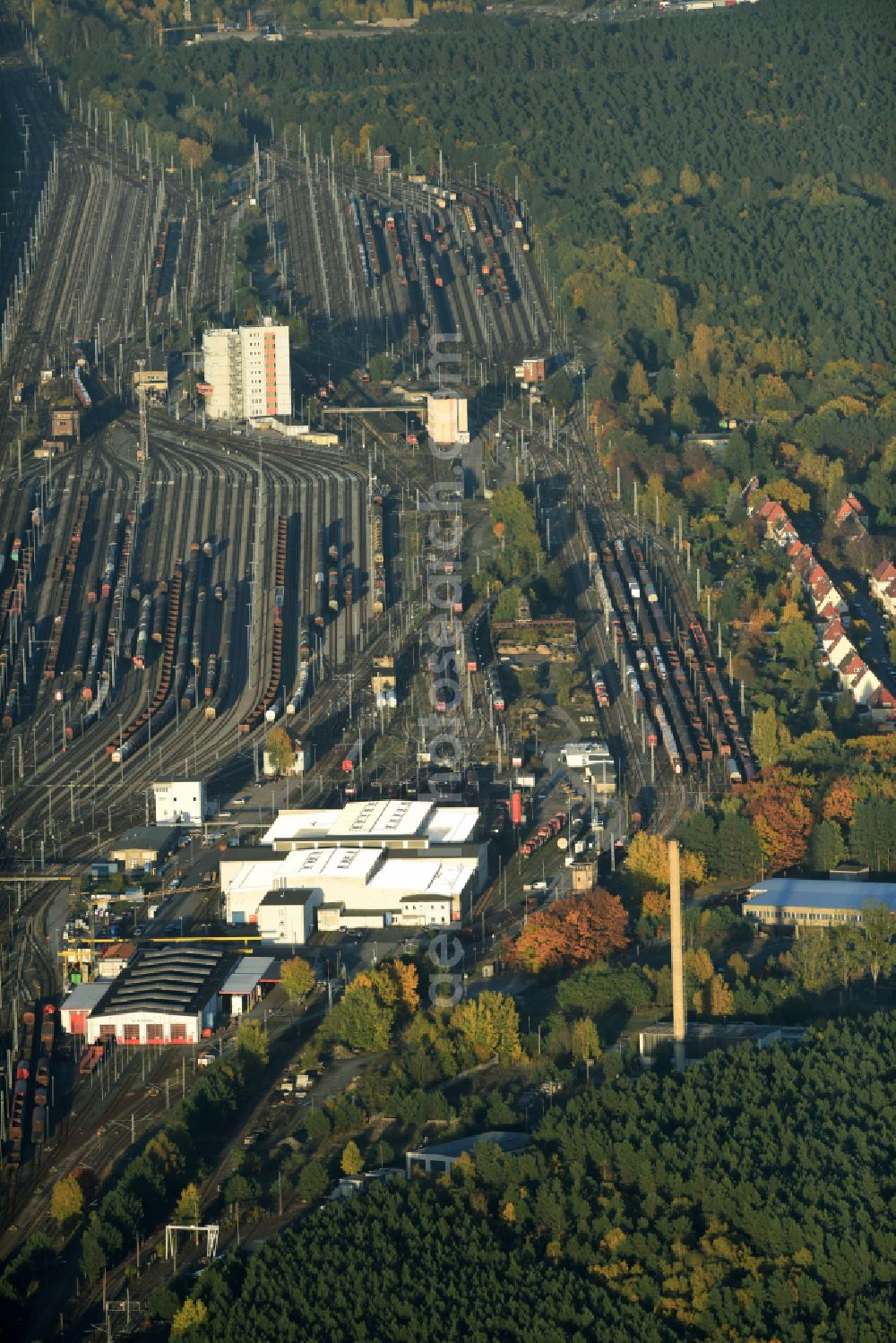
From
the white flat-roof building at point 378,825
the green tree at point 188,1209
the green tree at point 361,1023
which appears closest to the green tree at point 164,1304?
the green tree at point 188,1209

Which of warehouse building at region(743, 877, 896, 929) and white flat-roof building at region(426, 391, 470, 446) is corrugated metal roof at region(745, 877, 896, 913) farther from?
white flat-roof building at region(426, 391, 470, 446)

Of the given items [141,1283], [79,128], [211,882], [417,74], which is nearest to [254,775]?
[211,882]

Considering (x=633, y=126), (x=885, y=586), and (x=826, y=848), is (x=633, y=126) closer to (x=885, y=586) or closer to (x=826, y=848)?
(x=885, y=586)

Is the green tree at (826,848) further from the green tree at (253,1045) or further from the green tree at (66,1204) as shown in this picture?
the green tree at (66,1204)

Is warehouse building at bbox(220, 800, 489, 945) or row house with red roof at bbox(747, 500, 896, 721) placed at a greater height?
row house with red roof at bbox(747, 500, 896, 721)

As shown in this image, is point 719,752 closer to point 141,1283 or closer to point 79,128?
point 141,1283

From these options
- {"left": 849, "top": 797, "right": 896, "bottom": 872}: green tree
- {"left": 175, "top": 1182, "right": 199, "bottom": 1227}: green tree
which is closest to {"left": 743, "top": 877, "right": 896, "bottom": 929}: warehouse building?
{"left": 849, "top": 797, "right": 896, "bottom": 872}: green tree
